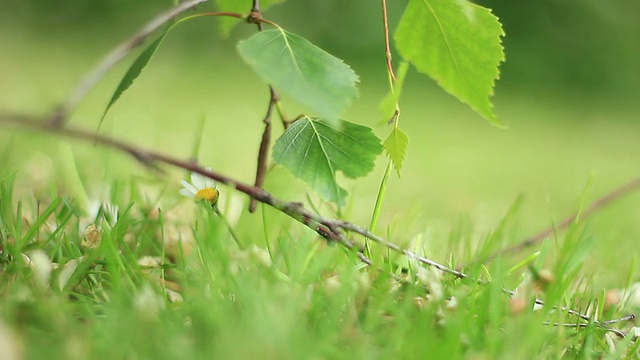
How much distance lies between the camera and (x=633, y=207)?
1.89 meters

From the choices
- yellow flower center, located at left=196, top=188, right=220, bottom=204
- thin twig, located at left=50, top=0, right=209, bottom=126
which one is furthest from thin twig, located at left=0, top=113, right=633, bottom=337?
yellow flower center, located at left=196, top=188, right=220, bottom=204

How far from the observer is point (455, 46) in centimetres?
68

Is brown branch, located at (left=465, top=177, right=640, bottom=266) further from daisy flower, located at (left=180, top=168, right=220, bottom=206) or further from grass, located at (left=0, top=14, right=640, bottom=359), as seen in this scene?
daisy flower, located at (left=180, top=168, right=220, bottom=206)

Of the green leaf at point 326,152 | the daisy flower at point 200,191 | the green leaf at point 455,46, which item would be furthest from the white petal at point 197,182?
the green leaf at point 455,46

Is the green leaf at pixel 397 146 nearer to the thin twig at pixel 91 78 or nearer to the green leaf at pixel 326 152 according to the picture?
the green leaf at pixel 326 152

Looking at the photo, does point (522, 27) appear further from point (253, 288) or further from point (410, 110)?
point (253, 288)

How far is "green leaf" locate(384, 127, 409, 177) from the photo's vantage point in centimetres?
64

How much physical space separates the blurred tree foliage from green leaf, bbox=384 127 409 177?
386 cm

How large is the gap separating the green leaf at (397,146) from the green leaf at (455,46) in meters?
0.07

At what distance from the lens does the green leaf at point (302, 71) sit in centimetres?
53

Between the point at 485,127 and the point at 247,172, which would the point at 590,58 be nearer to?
the point at 485,127

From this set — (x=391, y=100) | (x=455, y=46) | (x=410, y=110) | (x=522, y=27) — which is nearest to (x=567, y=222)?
(x=455, y=46)

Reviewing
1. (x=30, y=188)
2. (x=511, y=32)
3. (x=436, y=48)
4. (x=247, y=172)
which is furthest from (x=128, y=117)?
(x=511, y=32)

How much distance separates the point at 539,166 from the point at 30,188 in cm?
190
